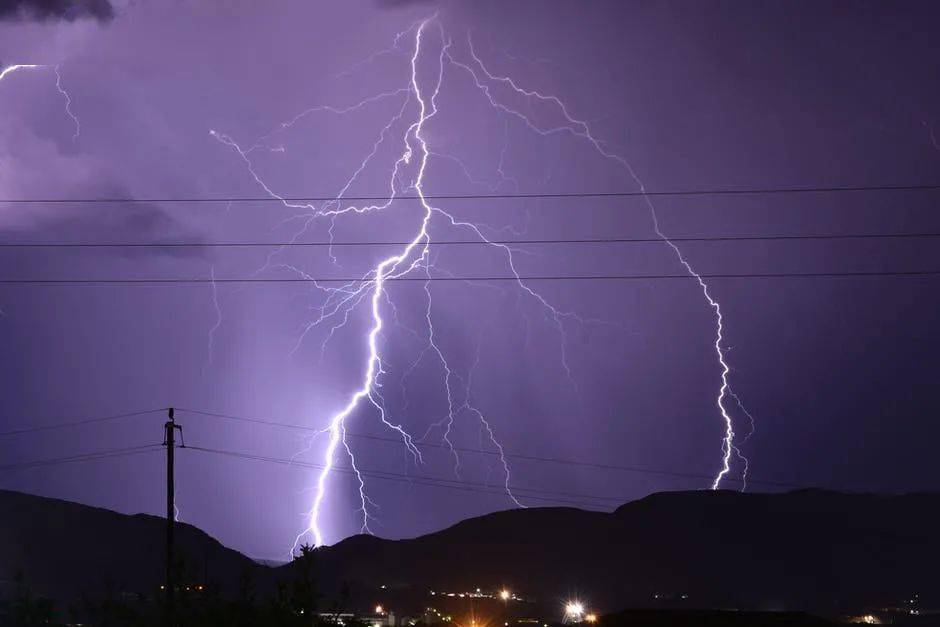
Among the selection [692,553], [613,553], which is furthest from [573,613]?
[692,553]

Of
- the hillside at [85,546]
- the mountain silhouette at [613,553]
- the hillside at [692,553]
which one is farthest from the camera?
the hillside at [692,553]

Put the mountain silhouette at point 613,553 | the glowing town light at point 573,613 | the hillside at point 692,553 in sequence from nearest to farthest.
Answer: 1. the glowing town light at point 573,613
2. the mountain silhouette at point 613,553
3. the hillside at point 692,553

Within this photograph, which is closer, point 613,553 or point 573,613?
point 573,613

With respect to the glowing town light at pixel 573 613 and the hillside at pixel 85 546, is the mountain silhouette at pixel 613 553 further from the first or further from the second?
the glowing town light at pixel 573 613

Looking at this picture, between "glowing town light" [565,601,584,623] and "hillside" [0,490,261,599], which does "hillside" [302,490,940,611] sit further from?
"glowing town light" [565,601,584,623]

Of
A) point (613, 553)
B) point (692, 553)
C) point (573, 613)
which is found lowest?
point (573, 613)

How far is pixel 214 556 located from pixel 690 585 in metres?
44.4

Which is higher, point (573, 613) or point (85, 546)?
point (85, 546)

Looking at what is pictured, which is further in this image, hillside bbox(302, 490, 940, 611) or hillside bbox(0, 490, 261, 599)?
hillside bbox(302, 490, 940, 611)

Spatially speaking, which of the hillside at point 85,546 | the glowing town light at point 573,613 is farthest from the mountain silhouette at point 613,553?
the glowing town light at point 573,613

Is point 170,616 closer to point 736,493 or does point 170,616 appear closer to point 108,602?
point 108,602

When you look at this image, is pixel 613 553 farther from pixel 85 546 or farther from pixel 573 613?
pixel 85 546

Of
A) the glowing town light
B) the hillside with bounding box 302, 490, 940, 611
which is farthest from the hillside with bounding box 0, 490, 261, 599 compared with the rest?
the glowing town light

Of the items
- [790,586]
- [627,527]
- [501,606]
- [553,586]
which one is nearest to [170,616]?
[501,606]
